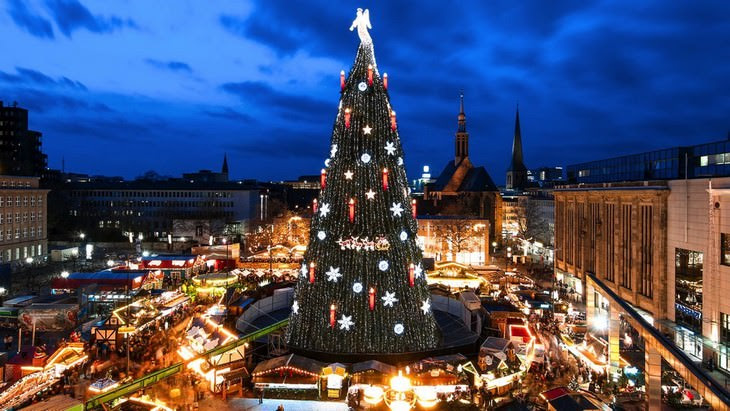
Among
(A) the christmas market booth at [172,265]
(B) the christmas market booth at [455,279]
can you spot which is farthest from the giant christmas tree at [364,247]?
(A) the christmas market booth at [172,265]

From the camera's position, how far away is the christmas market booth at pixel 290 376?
63.7 ft

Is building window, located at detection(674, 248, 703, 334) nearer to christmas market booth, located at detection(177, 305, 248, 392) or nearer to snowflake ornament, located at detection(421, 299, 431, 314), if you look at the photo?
snowflake ornament, located at detection(421, 299, 431, 314)

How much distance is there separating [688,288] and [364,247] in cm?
1925

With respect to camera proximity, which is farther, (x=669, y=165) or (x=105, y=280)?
(x=105, y=280)

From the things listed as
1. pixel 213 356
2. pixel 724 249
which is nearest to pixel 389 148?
pixel 213 356

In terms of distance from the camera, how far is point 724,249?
24.1 metres

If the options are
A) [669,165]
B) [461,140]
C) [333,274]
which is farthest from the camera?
[461,140]

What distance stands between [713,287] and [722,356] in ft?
32.9

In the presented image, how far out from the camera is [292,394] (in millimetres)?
19312

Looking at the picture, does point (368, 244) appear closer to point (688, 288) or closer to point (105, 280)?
point (688, 288)

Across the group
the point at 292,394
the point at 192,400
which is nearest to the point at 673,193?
the point at 292,394

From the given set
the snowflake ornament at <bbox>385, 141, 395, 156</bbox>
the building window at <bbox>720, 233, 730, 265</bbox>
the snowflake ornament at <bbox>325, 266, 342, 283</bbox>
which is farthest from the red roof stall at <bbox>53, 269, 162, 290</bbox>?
the building window at <bbox>720, 233, 730, 265</bbox>

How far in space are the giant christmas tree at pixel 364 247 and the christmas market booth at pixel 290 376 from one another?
4.87 ft

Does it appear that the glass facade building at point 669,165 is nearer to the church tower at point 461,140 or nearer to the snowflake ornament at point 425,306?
the snowflake ornament at point 425,306
